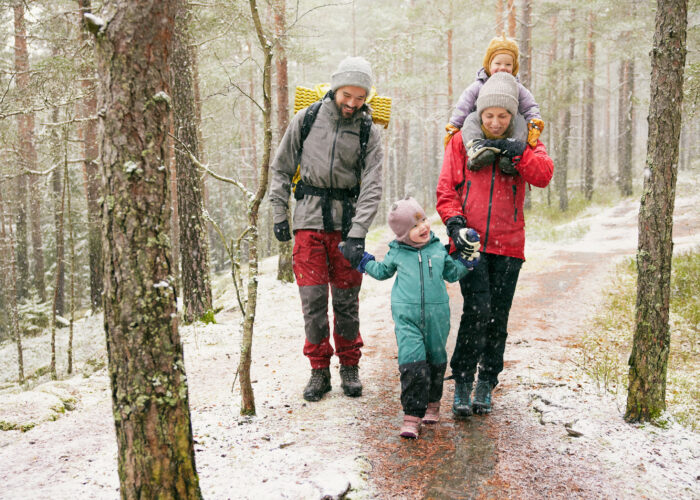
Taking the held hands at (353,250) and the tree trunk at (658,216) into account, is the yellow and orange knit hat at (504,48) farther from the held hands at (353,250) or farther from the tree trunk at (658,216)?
the held hands at (353,250)

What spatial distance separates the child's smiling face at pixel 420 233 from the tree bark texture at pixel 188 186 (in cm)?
457

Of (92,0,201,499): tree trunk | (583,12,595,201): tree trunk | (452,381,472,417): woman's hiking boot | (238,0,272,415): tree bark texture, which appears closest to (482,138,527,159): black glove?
(238,0,272,415): tree bark texture

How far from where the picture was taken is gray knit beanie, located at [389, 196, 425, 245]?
3.51 metres

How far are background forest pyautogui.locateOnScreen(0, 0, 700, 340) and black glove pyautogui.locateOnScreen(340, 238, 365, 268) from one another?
3.82 metres

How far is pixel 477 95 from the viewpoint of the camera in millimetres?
3768

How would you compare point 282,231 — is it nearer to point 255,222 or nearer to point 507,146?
point 255,222

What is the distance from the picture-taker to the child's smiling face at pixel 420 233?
351cm

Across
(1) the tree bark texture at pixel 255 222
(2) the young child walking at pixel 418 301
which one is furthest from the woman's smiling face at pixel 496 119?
(1) the tree bark texture at pixel 255 222

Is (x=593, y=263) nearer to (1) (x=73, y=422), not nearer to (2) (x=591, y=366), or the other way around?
(2) (x=591, y=366)

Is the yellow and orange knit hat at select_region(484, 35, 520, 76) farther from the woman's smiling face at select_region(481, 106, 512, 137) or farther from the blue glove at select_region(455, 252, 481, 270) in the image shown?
the blue glove at select_region(455, 252, 481, 270)

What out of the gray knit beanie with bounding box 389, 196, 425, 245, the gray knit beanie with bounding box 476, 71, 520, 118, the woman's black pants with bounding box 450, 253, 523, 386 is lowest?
the woman's black pants with bounding box 450, 253, 523, 386

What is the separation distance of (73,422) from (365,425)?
278 centimetres

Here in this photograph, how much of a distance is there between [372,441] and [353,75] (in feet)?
9.19

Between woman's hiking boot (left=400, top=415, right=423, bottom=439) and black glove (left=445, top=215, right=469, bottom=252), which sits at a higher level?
black glove (left=445, top=215, right=469, bottom=252)
